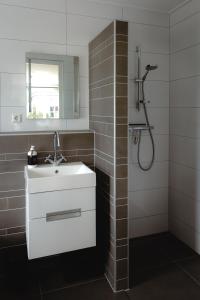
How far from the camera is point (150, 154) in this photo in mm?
2859

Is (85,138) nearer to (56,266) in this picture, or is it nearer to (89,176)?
(89,176)

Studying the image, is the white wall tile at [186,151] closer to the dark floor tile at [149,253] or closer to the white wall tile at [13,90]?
the dark floor tile at [149,253]

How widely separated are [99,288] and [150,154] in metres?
1.40

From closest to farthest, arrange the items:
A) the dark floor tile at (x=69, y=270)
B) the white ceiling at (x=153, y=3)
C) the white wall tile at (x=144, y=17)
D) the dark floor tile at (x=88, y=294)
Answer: the dark floor tile at (x=88, y=294)
the dark floor tile at (x=69, y=270)
the white ceiling at (x=153, y=3)
the white wall tile at (x=144, y=17)

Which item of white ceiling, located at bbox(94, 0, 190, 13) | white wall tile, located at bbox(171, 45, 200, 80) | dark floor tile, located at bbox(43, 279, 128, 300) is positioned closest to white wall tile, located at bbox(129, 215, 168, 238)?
dark floor tile, located at bbox(43, 279, 128, 300)

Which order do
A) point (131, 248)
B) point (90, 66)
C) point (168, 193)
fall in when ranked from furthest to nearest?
point (168, 193), point (131, 248), point (90, 66)

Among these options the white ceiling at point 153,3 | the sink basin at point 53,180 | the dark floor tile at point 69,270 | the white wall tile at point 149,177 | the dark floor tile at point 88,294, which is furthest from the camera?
the white wall tile at point 149,177

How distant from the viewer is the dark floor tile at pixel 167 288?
200 centimetres

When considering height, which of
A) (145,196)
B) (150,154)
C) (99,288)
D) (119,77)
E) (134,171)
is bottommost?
(99,288)

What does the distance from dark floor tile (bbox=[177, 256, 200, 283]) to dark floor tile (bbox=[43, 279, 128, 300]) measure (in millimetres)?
655

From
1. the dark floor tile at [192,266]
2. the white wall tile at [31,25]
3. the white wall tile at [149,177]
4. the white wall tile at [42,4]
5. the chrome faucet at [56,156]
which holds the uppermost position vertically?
the white wall tile at [42,4]

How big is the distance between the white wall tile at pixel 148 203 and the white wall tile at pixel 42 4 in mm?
1929

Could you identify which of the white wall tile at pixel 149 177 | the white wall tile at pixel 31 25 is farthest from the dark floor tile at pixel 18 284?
the white wall tile at pixel 31 25

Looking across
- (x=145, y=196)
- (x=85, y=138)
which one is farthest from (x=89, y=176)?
(x=145, y=196)
